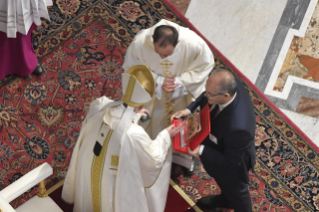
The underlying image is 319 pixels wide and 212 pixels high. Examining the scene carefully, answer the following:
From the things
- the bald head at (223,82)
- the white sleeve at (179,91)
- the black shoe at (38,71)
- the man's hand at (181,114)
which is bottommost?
the black shoe at (38,71)

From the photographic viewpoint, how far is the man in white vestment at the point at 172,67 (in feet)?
13.1

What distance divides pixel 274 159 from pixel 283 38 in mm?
1820

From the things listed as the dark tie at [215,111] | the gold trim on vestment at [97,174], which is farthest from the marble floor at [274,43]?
the gold trim on vestment at [97,174]

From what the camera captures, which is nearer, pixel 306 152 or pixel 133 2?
pixel 306 152

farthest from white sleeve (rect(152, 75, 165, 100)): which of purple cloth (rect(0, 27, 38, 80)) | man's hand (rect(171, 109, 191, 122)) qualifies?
purple cloth (rect(0, 27, 38, 80))

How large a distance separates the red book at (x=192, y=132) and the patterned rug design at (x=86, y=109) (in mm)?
949

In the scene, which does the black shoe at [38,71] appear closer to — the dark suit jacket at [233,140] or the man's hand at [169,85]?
the man's hand at [169,85]

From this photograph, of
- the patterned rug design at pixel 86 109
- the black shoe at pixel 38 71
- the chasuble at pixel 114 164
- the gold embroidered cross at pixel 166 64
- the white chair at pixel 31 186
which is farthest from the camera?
the black shoe at pixel 38 71

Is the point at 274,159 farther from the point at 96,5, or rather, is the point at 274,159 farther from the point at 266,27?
the point at 96,5

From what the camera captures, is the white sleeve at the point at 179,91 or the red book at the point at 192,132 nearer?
the red book at the point at 192,132

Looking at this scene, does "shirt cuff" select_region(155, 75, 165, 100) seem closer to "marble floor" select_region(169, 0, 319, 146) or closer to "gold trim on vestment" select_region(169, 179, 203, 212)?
"gold trim on vestment" select_region(169, 179, 203, 212)

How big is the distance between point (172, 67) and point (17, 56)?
196cm

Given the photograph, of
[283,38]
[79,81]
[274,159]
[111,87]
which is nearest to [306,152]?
[274,159]

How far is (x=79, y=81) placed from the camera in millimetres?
5172
